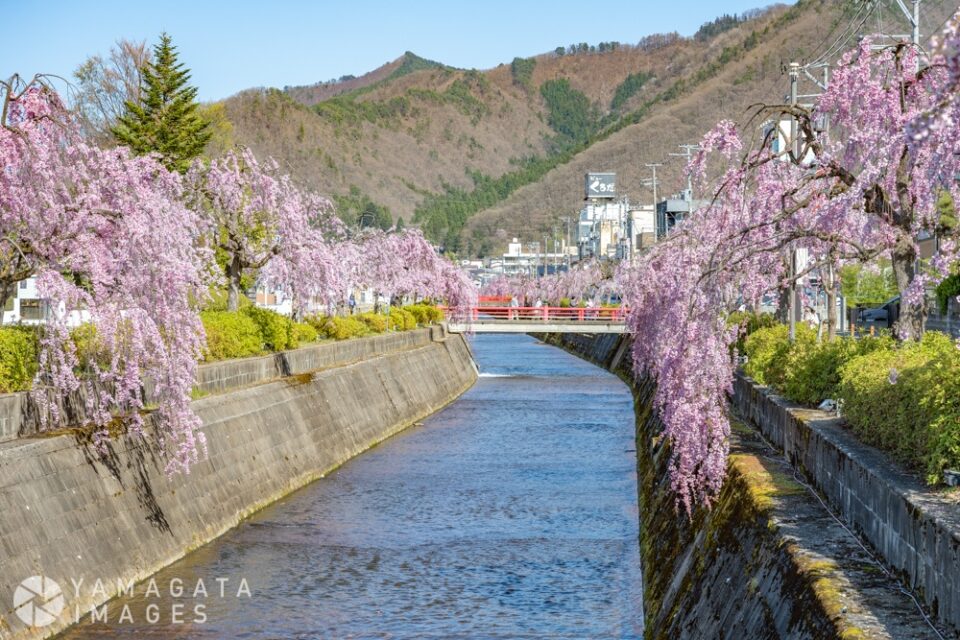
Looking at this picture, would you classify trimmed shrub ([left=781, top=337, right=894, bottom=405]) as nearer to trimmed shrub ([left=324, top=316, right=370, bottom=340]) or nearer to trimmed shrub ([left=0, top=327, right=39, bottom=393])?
trimmed shrub ([left=0, top=327, right=39, bottom=393])

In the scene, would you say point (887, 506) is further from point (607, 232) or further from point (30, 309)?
point (607, 232)

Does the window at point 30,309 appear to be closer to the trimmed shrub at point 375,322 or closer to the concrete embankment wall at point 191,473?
the trimmed shrub at point 375,322

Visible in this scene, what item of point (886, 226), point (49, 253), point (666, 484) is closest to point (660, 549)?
point (666, 484)

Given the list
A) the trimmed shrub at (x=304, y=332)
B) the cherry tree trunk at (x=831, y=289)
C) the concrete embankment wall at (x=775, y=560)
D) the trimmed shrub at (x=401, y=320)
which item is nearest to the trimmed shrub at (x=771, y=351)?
the cherry tree trunk at (x=831, y=289)

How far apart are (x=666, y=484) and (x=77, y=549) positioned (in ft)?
36.5

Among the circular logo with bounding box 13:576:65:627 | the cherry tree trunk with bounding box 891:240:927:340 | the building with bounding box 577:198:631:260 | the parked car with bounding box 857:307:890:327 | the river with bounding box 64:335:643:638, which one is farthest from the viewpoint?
the building with bounding box 577:198:631:260

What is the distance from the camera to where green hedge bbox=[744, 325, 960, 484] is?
12.0 m

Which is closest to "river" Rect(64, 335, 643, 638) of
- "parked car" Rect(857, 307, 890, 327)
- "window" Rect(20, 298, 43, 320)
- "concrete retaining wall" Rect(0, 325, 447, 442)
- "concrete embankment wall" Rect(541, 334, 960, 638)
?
"concrete embankment wall" Rect(541, 334, 960, 638)

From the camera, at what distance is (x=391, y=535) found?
27453 millimetres

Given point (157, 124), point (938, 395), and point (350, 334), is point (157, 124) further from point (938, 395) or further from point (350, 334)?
point (938, 395)

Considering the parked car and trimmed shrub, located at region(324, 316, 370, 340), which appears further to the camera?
the parked car

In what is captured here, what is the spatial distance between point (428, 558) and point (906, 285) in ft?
37.6

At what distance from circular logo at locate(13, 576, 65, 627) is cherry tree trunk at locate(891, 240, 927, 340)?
13.1 m

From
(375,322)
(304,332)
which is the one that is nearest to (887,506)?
(304,332)
